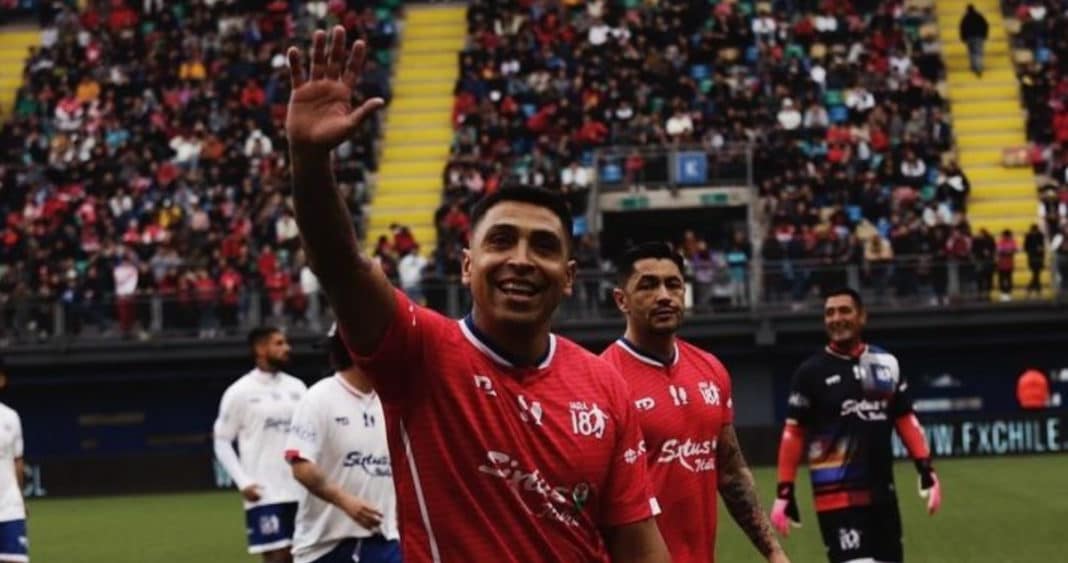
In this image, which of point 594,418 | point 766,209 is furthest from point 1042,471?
point 594,418

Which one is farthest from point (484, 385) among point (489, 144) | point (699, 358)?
point (489, 144)

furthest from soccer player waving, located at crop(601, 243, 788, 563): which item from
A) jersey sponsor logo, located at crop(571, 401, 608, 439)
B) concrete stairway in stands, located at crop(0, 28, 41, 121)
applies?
concrete stairway in stands, located at crop(0, 28, 41, 121)

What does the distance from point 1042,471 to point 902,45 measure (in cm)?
1702

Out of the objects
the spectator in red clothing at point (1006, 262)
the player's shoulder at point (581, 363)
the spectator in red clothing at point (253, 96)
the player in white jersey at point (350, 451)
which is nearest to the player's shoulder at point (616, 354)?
the player in white jersey at point (350, 451)

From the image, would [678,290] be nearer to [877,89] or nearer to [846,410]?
[846,410]

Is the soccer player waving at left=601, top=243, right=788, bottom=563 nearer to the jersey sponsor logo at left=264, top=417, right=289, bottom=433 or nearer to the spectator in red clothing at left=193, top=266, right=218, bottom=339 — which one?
the jersey sponsor logo at left=264, top=417, right=289, bottom=433

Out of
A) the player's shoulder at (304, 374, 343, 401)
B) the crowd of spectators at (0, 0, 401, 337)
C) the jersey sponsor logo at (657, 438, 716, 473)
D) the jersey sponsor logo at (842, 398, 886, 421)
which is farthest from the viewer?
the crowd of spectators at (0, 0, 401, 337)

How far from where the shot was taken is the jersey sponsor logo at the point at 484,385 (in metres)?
4.89

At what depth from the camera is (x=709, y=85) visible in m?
41.3

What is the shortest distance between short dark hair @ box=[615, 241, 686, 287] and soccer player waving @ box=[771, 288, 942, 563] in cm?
360

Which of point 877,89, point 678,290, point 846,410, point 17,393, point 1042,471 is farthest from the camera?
point 877,89

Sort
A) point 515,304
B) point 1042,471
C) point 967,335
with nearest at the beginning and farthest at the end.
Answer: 1. point 515,304
2. point 1042,471
3. point 967,335

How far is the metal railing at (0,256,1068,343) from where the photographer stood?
108ft

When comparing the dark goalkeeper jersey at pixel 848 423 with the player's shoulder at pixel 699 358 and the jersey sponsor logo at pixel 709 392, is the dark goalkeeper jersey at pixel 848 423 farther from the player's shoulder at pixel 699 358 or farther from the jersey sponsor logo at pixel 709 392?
the jersey sponsor logo at pixel 709 392
